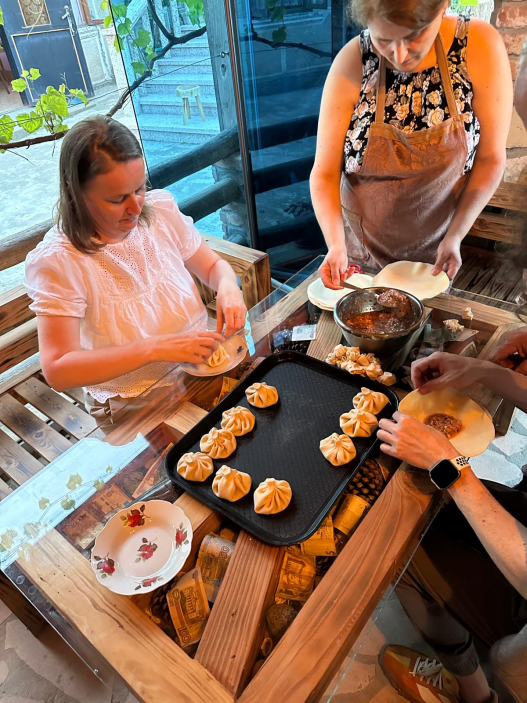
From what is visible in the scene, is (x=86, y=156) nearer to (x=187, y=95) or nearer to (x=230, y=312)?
(x=230, y=312)

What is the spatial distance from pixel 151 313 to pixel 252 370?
0.47 meters

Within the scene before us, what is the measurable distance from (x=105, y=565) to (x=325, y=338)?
89 centimetres

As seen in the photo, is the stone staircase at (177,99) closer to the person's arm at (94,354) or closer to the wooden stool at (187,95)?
the wooden stool at (187,95)

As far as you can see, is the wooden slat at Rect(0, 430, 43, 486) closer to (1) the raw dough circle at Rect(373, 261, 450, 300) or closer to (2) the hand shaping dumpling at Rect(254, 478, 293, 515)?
(2) the hand shaping dumpling at Rect(254, 478, 293, 515)

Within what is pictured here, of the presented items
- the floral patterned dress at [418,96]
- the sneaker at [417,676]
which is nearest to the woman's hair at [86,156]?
the floral patterned dress at [418,96]

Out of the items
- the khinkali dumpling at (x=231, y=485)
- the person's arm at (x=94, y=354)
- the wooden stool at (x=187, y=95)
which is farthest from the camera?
the wooden stool at (x=187, y=95)

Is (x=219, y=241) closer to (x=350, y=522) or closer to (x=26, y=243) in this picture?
(x=26, y=243)

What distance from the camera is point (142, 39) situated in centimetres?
229

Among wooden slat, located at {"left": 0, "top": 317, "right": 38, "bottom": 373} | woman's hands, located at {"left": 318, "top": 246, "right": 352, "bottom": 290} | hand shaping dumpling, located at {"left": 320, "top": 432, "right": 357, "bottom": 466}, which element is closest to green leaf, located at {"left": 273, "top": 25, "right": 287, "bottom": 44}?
woman's hands, located at {"left": 318, "top": 246, "right": 352, "bottom": 290}

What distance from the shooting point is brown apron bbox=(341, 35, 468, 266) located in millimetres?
1664

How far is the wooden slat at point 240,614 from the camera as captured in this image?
0.82 metres

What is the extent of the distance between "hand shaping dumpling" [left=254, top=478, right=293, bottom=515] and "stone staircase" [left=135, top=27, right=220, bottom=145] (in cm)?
225

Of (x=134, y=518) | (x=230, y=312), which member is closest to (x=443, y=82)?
(x=230, y=312)

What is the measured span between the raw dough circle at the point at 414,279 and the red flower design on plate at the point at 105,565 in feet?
3.81
